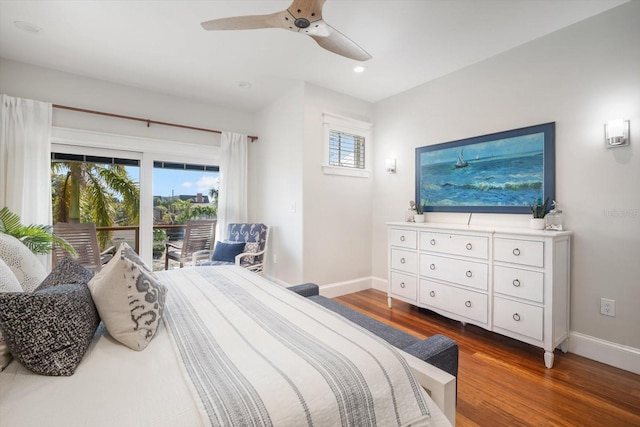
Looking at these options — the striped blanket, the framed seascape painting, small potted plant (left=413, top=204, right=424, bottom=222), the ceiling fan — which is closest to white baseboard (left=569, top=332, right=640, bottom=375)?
the framed seascape painting

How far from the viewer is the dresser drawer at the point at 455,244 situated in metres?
2.48

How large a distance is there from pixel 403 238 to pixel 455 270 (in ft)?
2.12

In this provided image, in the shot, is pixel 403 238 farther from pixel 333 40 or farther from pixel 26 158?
pixel 26 158

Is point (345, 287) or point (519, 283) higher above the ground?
point (519, 283)

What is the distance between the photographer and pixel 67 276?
4.01ft

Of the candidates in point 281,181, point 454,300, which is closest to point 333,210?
point 281,181

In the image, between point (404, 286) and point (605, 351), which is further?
point (404, 286)

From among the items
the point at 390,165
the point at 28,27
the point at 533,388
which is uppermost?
the point at 28,27

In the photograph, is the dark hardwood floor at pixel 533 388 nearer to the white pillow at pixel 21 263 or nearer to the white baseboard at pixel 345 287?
the white baseboard at pixel 345 287

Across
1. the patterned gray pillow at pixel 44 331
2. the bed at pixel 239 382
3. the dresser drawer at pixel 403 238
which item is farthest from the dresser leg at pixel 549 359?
the patterned gray pillow at pixel 44 331

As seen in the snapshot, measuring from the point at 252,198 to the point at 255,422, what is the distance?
155 inches

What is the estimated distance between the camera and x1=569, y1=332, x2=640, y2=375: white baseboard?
2.04 m

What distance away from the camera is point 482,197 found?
290 centimetres

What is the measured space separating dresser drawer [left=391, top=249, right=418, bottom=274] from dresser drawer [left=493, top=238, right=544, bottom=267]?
32.0 inches
